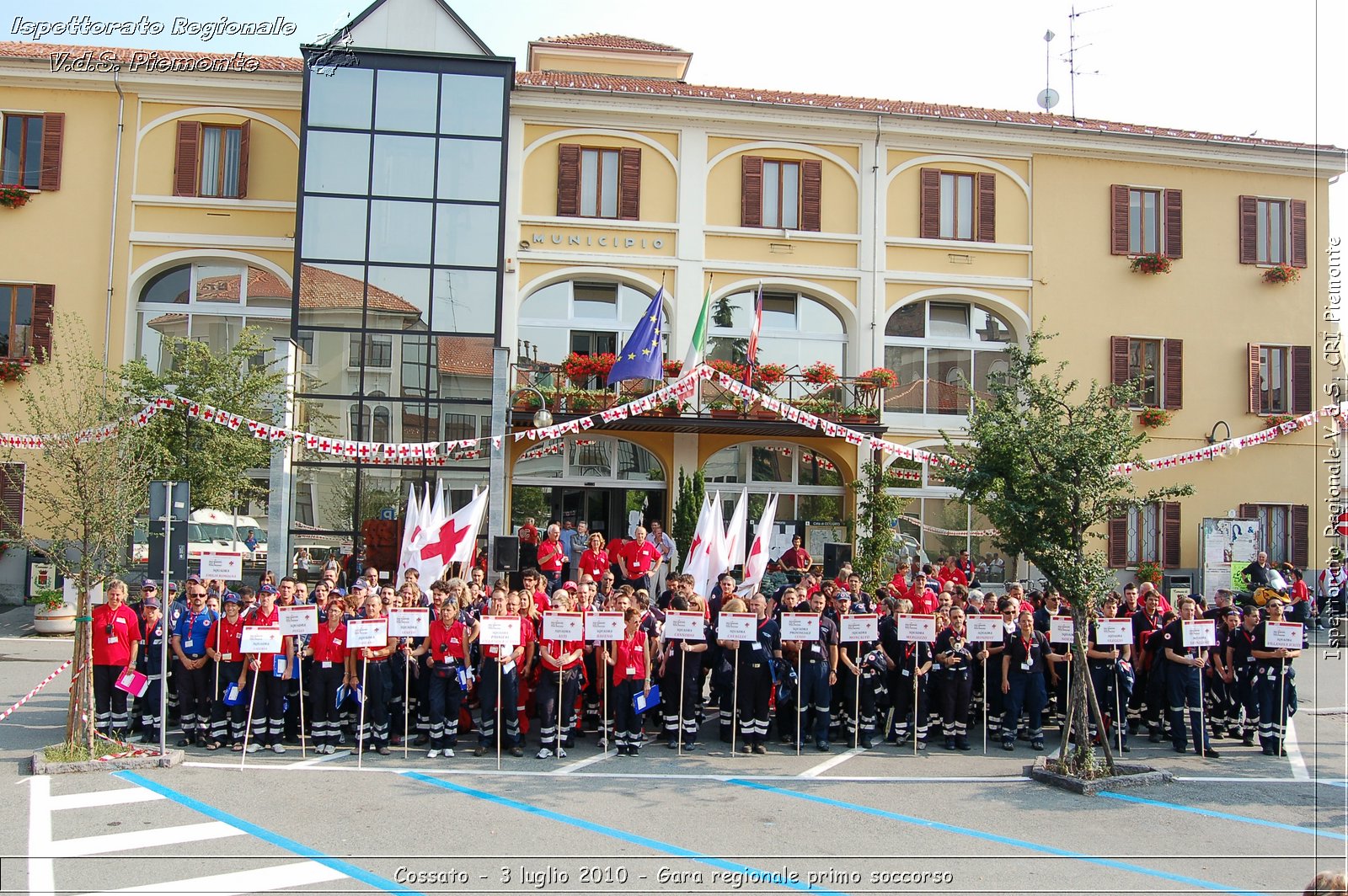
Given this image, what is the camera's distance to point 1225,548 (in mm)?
24766

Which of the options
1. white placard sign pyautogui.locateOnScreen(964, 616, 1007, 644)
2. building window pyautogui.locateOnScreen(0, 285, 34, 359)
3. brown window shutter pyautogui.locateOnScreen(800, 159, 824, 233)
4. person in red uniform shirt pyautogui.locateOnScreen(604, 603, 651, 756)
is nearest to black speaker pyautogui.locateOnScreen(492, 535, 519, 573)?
person in red uniform shirt pyautogui.locateOnScreen(604, 603, 651, 756)

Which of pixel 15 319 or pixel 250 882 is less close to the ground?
pixel 15 319

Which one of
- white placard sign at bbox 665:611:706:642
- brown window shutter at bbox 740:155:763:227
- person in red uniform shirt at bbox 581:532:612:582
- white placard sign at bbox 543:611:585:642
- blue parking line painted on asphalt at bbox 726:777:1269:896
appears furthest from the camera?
brown window shutter at bbox 740:155:763:227

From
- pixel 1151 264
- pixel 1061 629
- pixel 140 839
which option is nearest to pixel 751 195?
pixel 1151 264

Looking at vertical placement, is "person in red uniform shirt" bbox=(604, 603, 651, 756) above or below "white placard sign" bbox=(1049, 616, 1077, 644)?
below

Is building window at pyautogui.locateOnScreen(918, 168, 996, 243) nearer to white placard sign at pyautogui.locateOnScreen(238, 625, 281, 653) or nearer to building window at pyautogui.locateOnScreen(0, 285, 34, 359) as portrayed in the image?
white placard sign at pyautogui.locateOnScreen(238, 625, 281, 653)

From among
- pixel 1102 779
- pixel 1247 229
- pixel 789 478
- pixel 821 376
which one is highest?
pixel 1247 229

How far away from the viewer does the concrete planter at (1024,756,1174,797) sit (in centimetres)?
996

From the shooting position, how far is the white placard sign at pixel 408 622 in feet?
36.5

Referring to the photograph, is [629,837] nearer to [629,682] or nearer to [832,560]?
[629,682]

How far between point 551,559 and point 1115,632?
9344mm

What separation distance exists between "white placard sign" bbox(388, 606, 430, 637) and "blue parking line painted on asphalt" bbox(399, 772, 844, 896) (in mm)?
1503

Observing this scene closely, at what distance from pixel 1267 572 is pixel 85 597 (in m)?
21.5

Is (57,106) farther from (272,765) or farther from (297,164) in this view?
(272,765)
